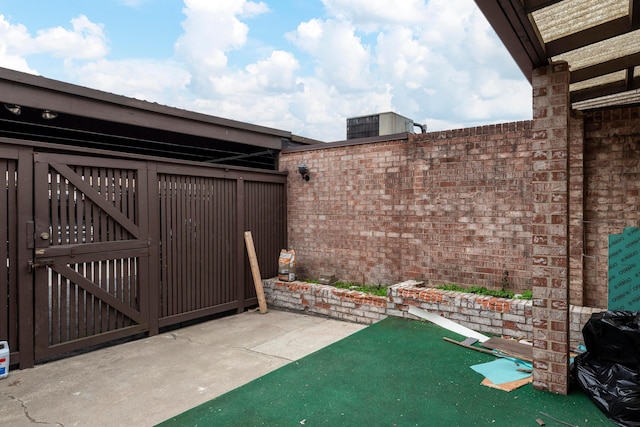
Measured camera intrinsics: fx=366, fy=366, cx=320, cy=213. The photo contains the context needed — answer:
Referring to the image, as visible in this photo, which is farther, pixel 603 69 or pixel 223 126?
pixel 223 126

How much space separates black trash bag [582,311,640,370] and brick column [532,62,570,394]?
8.0 inches

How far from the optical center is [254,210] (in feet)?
21.1

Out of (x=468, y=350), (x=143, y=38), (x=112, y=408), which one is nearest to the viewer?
(x=112, y=408)

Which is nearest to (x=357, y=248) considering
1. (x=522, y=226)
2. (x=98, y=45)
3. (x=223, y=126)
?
(x=522, y=226)

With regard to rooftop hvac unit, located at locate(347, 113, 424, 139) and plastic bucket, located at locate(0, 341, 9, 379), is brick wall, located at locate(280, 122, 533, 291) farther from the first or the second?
plastic bucket, located at locate(0, 341, 9, 379)

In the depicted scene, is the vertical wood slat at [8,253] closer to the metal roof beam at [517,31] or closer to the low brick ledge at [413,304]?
the low brick ledge at [413,304]

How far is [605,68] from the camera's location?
304cm

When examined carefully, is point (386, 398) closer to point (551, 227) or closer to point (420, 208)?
point (551, 227)

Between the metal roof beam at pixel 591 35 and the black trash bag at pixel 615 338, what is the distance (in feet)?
6.68

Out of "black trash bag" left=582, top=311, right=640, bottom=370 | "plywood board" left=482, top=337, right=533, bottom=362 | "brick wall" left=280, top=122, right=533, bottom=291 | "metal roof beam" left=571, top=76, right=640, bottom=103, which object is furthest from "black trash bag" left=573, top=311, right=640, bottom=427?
"metal roof beam" left=571, top=76, right=640, bottom=103

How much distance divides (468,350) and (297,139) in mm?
5161

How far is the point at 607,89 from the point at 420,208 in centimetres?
253

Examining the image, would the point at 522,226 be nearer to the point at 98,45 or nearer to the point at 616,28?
the point at 616,28

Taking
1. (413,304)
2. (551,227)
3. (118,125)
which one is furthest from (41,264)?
(551,227)
